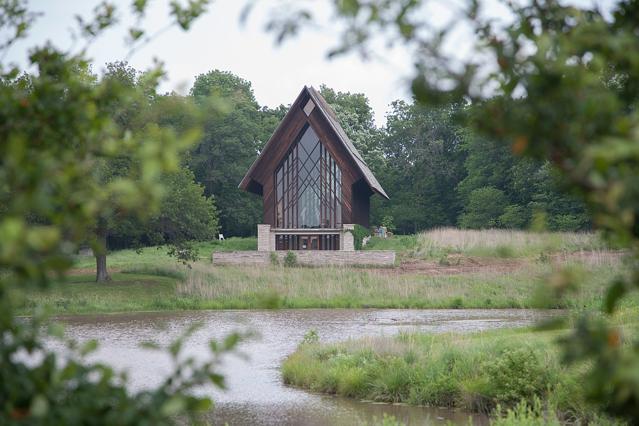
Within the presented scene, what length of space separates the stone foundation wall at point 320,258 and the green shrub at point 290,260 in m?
0.17

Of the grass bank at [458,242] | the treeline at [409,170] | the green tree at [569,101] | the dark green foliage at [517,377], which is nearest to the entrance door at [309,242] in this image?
the grass bank at [458,242]

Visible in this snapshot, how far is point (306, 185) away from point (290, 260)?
7172 mm

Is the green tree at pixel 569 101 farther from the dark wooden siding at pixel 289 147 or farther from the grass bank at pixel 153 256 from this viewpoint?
the dark wooden siding at pixel 289 147

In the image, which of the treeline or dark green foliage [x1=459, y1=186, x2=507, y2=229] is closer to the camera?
the treeline

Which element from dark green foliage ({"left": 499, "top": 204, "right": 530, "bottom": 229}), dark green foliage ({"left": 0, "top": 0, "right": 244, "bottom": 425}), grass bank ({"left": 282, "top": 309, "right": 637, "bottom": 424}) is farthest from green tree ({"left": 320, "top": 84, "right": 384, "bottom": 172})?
dark green foliage ({"left": 0, "top": 0, "right": 244, "bottom": 425})

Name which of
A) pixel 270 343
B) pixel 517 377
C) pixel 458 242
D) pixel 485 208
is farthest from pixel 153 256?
pixel 517 377

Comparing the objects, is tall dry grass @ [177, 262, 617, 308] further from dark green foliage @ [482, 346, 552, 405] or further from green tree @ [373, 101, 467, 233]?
green tree @ [373, 101, 467, 233]

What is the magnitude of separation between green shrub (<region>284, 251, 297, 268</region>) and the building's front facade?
5345 mm

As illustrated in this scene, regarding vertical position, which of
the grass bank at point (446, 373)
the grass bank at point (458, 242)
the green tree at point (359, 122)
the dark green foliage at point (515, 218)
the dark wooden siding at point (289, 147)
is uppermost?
the green tree at point (359, 122)

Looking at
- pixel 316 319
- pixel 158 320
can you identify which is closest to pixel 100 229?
pixel 158 320

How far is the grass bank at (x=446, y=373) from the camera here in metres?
9.53

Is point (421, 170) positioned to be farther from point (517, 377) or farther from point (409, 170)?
point (517, 377)

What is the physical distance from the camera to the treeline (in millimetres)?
48031

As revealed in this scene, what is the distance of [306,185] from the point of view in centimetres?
4016
